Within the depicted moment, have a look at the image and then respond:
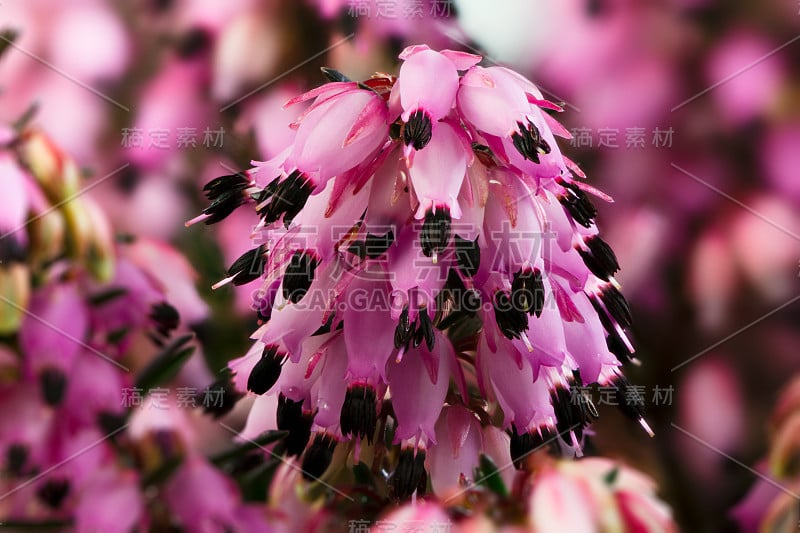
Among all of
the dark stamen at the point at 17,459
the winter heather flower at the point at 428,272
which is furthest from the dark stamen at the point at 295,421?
the dark stamen at the point at 17,459

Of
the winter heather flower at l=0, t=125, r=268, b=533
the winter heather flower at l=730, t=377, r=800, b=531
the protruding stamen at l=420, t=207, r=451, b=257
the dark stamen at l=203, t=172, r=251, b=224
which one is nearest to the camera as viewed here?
the protruding stamen at l=420, t=207, r=451, b=257

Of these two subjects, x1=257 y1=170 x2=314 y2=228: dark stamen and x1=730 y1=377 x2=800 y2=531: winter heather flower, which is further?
x1=730 y1=377 x2=800 y2=531: winter heather flower

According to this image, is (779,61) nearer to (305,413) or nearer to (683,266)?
(683,266)

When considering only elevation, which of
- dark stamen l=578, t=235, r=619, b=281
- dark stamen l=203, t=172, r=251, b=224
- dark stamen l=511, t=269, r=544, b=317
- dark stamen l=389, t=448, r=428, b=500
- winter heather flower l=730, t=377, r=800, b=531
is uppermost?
dark stamen l=511, t=269, r=544, b=317

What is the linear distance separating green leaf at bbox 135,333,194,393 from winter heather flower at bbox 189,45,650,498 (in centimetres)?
26

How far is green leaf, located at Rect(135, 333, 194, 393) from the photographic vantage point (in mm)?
770

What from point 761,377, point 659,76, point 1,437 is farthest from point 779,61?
point 1,437

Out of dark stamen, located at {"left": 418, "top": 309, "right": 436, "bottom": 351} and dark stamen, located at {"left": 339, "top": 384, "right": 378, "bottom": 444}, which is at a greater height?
dark stamen, located at {"left": 418, "top": 309, "right": 436, "bottom": 351}

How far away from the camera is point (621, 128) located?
2.95 ft

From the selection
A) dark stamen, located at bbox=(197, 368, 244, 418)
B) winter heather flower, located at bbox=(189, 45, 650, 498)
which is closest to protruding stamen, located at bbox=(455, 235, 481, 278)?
winter heather flower, located at bbox=(189, 45, 650, 498)

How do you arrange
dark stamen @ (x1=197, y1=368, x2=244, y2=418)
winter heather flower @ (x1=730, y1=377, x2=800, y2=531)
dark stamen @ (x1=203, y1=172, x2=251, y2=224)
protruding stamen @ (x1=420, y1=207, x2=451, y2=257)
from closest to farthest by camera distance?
protruding stamen @ (x1=420, y1=207, x2=451, y2=257)
dark stamen @ (x1=203, y1=172, x2=251, y2=224)
dark stamen @ (x1=197, y1=368, x2=244, y2=418)
winter heather flower @ (x1=730, y1=377, x2=800, y2=531)

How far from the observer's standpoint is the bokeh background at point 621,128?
2.92 feet

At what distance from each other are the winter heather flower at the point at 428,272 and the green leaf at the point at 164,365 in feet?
0.86

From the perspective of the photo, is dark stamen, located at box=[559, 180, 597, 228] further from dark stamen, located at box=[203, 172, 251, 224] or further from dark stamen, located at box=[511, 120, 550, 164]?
dark stamen, located at box=[203, 172, 251, 224]
